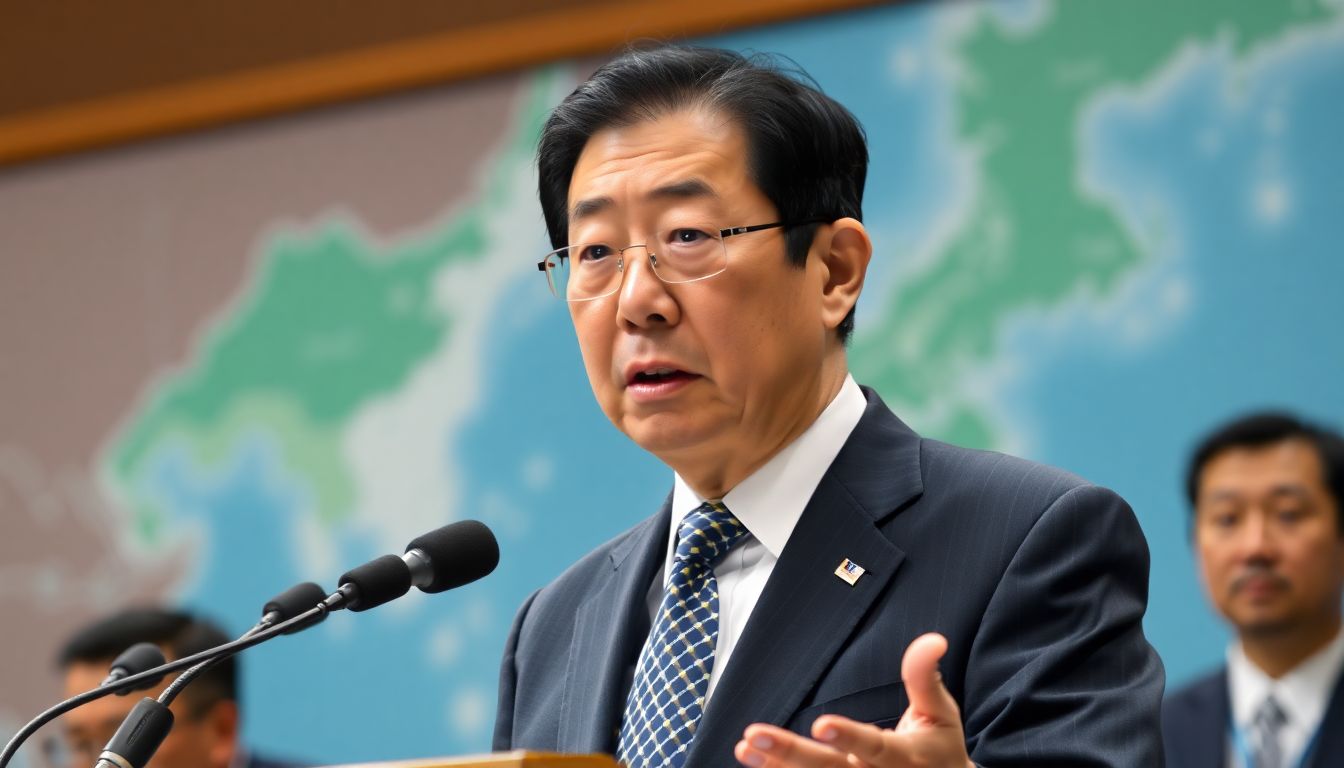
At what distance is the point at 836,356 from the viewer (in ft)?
6.55

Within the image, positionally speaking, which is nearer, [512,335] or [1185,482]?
[1185,482]

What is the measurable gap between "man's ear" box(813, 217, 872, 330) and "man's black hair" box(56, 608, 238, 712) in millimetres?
2099

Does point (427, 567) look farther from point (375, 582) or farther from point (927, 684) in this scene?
point (927, 684)

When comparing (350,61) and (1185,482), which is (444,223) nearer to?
(350,61)

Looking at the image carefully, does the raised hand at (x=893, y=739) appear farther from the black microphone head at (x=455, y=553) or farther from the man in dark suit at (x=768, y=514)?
the black microphone head at (x=455, y=553)

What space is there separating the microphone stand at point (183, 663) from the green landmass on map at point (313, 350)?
111 inches

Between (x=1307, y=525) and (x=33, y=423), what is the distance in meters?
3.75

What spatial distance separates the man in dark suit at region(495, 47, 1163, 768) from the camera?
1.63 meters

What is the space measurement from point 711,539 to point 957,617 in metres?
0.34

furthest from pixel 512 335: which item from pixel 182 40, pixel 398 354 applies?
pixel 182 40

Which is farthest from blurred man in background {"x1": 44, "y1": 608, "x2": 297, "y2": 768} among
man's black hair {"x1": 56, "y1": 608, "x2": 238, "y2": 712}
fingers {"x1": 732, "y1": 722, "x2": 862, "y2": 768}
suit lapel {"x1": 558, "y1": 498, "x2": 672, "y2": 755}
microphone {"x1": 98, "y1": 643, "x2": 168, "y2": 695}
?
fingers {"x1": 732, "y1": 722, "x2": 862, "y2": 768}

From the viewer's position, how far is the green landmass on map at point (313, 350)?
4.52 metres

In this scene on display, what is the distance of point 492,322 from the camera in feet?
14.5

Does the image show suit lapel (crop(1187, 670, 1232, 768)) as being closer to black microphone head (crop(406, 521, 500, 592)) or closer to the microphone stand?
→ black microphone head (crop(406, 521, 500, 592))
